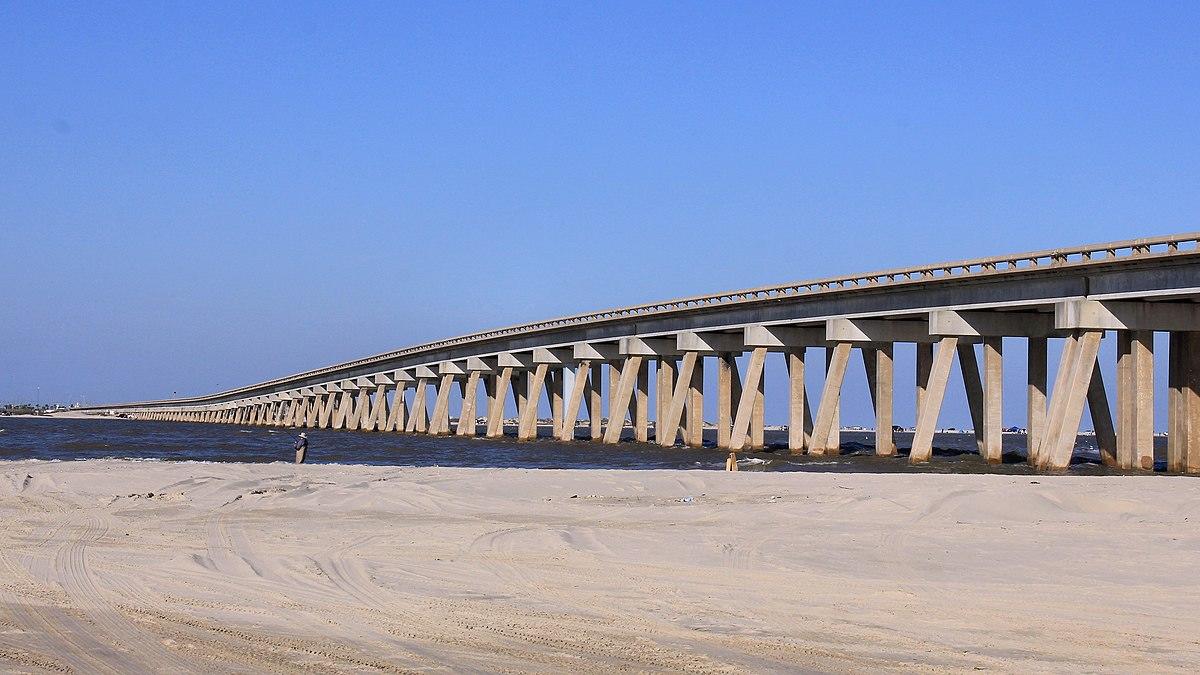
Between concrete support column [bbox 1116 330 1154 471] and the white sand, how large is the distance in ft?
61.8

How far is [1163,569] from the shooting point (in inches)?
549

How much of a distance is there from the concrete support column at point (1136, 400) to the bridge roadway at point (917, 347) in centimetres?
6

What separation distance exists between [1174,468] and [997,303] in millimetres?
8650

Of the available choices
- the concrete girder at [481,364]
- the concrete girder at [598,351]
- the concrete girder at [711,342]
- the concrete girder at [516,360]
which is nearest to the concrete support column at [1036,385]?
the concrete girder at [711,342]

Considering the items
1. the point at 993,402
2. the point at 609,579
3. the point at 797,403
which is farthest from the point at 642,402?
the point at 609,579

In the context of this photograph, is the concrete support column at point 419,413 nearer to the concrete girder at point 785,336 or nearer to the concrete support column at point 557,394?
the concrete support column at point 557,394

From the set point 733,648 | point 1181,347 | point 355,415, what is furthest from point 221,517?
point 355,415

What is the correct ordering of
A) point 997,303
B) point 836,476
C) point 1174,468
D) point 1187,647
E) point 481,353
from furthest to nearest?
point 481,353 < point 997,303 < point 1174,468 < point 836,476 < point 1187,647

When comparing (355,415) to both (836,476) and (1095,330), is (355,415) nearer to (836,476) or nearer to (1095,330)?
(1095,330)

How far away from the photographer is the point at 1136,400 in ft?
133

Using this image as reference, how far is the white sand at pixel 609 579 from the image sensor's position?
32.9 ft

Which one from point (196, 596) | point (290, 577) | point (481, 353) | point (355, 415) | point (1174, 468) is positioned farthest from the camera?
point (355, 415)

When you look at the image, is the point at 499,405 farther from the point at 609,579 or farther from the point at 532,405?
the point at 609,579

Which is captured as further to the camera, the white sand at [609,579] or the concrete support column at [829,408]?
the concrete support column at [829,408]
